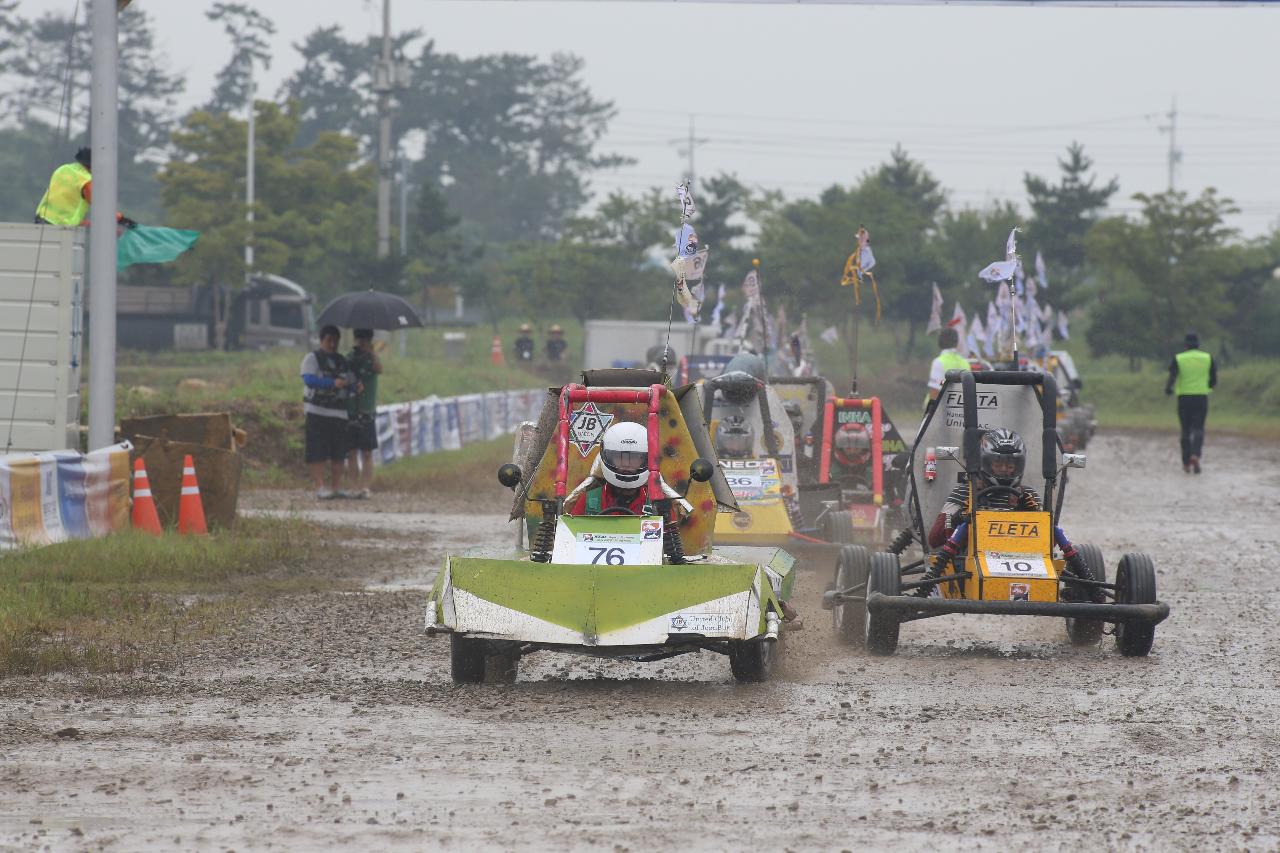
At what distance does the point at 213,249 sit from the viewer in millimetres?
53438

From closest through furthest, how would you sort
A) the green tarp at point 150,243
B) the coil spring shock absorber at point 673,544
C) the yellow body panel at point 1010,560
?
the coil spring shock absorber at point 673,544 → the yellow body panel at point 1010,560 → the green tarp at point 150,243

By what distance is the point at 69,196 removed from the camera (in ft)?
59.2

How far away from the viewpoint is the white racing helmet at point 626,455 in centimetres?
994

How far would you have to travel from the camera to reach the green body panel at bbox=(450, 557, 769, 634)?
354 inches

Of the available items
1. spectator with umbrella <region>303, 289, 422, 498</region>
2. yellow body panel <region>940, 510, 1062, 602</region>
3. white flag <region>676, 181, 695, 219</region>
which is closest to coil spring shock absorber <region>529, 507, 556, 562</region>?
yellow body panel <region>940, 510, 1062, 602</region>

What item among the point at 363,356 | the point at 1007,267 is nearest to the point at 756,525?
the point at 1007,267

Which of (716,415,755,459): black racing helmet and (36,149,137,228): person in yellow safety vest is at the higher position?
(36,149,137,228): person in yellow safety vest

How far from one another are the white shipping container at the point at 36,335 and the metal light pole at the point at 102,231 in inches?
22.2

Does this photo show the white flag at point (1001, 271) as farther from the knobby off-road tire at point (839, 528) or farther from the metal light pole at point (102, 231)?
the metal light pole at point (102, 231)

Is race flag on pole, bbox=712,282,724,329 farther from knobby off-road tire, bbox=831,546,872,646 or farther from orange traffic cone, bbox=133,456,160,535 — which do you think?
knobby off-road tire, bbox=831,546,872,646

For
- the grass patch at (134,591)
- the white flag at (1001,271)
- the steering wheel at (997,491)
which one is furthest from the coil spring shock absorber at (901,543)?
the grass patch at (134,591)

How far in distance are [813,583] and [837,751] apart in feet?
22.3

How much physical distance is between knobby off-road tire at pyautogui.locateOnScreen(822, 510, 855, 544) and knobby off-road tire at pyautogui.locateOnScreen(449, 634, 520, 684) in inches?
225

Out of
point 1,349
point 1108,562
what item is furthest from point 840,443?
point 1,349
